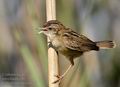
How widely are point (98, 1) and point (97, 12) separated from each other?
45 millimetres

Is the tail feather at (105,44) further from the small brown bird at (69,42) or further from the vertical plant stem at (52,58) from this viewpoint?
the vertical plant stem at (52,58)

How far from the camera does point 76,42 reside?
1320mm

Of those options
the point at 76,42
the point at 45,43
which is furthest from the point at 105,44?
the point at 45,43

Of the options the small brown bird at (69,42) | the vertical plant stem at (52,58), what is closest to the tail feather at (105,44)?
the small brown bird at (69,42)

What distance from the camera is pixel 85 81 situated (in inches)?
43.7

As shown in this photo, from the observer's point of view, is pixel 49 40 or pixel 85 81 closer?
pixel 85 81

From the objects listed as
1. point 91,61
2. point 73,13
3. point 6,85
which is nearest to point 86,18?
point 73,13

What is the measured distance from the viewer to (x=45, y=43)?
3.72ft

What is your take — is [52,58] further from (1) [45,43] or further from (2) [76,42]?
(2) [76,42]

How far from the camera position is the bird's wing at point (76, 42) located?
1.29 m

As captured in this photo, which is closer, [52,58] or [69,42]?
[52,58]

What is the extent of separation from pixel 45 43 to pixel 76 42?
22 centimetres

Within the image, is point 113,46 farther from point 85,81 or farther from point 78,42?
point 85,81

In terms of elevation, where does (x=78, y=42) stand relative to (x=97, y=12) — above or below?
below
